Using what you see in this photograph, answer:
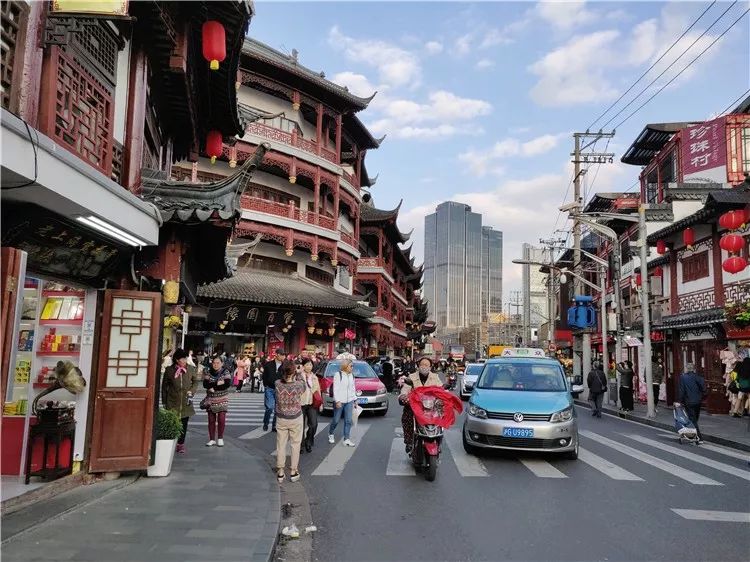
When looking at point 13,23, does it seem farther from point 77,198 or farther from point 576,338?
point 576,338

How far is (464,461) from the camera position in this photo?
10.1 meters

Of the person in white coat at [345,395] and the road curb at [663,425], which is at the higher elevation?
the person in white coat at [345,395]

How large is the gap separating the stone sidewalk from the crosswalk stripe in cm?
758

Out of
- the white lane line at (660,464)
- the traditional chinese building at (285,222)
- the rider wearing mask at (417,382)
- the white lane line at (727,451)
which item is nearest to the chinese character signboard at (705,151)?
the traditional chinese building at (285,222)

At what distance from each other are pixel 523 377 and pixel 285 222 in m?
20.7

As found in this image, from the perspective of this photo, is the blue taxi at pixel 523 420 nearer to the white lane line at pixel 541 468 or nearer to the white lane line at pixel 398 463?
the white lane line at pixel 541 468

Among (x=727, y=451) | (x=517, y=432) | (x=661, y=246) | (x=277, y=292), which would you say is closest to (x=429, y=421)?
(x=517, y=432)

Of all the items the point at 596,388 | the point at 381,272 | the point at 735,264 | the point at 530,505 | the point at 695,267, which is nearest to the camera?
the point at 530,505

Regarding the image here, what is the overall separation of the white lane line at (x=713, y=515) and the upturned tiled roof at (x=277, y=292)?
70.0 ft

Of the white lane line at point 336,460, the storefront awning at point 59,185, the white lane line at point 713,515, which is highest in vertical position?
the storefront awning at point 59,185

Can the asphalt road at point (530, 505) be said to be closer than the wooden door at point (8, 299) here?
No

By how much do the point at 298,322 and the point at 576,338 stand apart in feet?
93.1

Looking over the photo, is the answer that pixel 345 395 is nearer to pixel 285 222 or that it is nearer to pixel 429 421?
pixel 429 421

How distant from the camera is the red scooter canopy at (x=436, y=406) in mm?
8914
